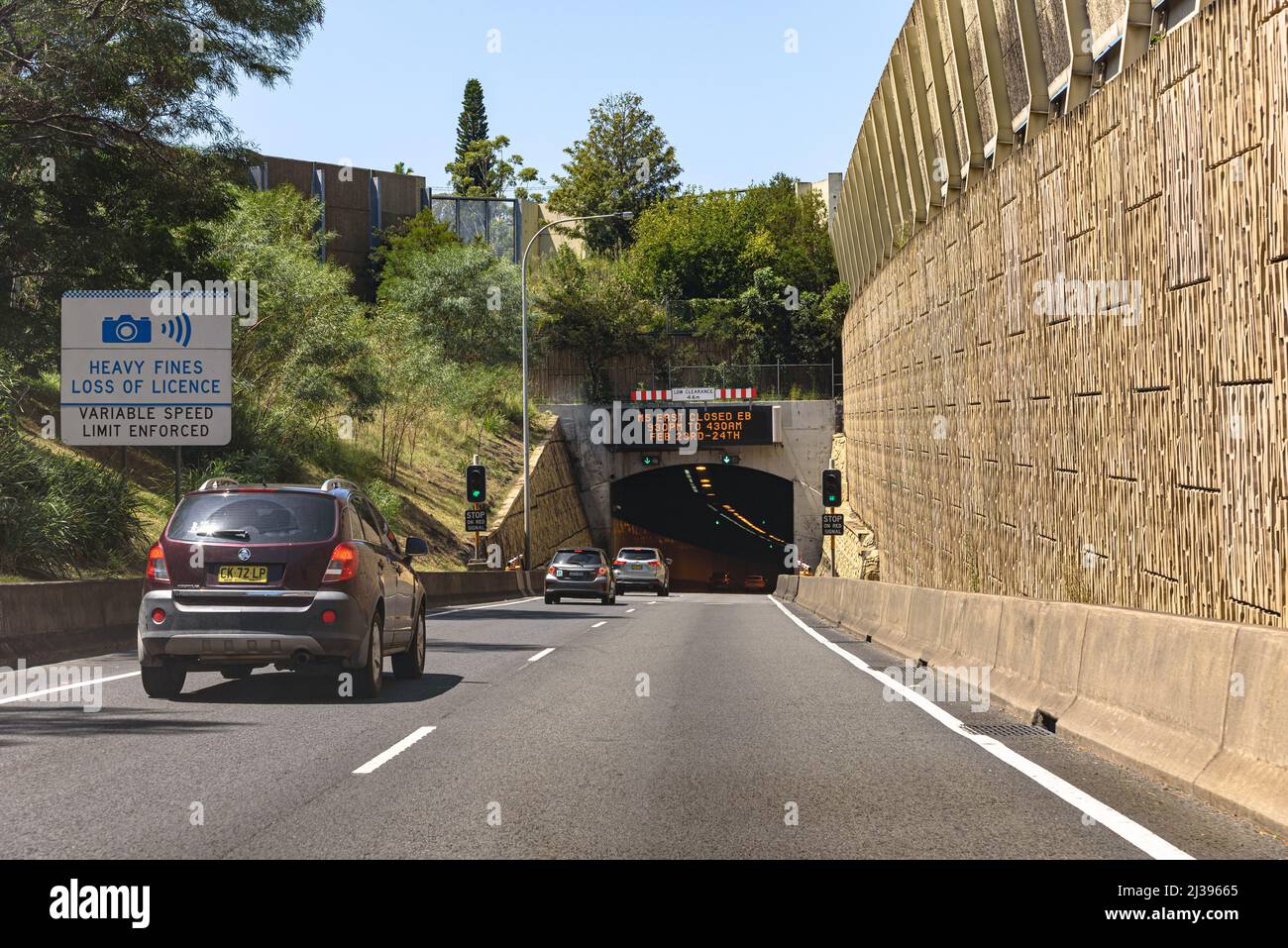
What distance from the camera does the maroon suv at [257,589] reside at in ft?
37.1

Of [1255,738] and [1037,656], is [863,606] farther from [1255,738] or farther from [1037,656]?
[1255,738]

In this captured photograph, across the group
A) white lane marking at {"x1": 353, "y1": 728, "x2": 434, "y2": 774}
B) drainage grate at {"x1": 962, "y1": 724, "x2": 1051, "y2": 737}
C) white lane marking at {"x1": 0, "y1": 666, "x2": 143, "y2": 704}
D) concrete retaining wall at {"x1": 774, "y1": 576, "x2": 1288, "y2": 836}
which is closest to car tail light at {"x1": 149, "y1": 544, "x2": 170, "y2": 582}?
white lane marking at {"x1": 0, "y1": 666, "x2": 143, "y2": 704}

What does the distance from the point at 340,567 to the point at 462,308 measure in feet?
182

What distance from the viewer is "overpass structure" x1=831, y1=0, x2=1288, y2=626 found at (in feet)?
32.0

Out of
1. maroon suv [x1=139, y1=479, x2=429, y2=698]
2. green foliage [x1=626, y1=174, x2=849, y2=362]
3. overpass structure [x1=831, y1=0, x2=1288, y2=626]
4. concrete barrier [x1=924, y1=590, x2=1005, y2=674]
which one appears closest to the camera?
overpass structure [x1=831, y1=0, x2=1288, y2=626]

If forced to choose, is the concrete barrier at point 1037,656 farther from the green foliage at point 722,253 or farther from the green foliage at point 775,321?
the green foliage at point 722,253

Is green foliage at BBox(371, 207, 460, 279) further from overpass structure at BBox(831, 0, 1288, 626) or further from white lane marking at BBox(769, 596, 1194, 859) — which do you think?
white lane marking at BBox(769, 596, 1194, 859)

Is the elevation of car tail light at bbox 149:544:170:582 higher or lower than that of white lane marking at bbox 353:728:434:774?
higher

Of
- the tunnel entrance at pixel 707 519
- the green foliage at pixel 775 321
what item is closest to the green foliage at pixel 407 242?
the green foliage at pixel 775 321

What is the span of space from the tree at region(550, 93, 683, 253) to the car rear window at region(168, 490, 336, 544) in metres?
92.3

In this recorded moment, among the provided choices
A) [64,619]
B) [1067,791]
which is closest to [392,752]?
[1067,791]

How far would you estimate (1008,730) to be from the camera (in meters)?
10.0

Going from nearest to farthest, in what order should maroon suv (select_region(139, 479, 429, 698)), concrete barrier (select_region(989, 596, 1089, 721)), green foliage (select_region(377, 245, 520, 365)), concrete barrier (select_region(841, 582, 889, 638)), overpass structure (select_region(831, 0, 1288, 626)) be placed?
overpass structure (select_region(831, 0, 1288, 626)) → concrete barrier (select_region(989, 596, 1089, 721)) → maroon suv (select_region(139, 479, 429, 698)) → concrete barrier (select_region(841, 582, 889, 638)) → green foliage (select_region(377, 245, 520, 365))

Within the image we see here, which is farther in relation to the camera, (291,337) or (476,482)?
(291,337)
